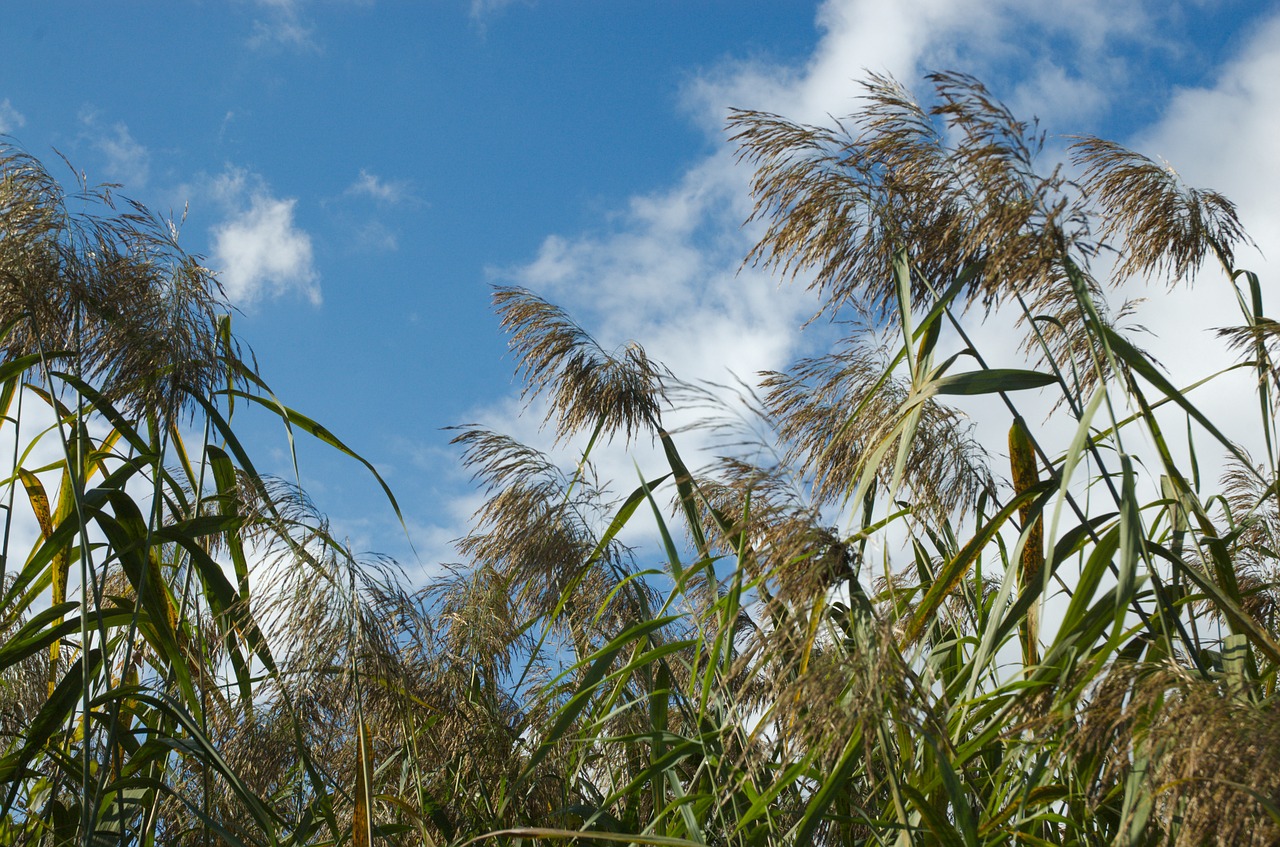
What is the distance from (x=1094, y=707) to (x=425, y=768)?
6.64 ft

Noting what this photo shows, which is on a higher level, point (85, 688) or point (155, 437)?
point (155, 437)

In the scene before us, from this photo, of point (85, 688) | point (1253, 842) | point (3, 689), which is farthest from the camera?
point (3, 689)

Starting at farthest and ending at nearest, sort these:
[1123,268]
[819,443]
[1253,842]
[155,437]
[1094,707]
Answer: [1123,268] → [819,443] → [155,437] → [1094,707] → [1253,842]

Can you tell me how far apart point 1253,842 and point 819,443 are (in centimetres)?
150

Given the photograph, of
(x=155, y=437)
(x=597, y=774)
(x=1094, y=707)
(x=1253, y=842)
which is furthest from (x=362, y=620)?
(x=1253, y=842)

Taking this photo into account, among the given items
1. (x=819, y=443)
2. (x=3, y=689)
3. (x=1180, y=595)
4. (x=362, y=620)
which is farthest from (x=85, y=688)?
(x=1180, y=595)

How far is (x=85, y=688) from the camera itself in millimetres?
2051

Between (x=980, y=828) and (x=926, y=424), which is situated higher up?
(x=926, y=424)

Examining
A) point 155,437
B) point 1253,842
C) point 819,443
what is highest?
point 819,443

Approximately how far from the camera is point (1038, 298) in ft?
7.99

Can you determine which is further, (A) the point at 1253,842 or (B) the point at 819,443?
(B) the point at 819,443

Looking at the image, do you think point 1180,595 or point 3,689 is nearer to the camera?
point 1180,595

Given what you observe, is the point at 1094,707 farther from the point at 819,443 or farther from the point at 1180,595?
the point at 819,443

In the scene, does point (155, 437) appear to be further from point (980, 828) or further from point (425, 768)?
point (980, 828)
